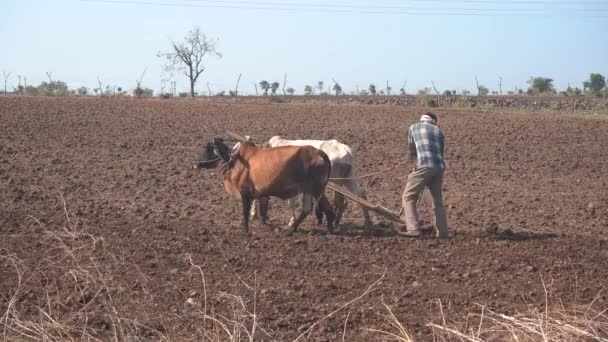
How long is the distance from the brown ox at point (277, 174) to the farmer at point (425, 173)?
111 centimetres

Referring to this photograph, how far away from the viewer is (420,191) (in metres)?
10.3

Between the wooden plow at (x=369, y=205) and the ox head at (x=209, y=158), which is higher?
the ox head at (x=209, y=158)


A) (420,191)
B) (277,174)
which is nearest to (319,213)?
(277,174)

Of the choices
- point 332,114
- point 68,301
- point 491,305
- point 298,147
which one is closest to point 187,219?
point 298,147

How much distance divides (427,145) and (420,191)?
60cm

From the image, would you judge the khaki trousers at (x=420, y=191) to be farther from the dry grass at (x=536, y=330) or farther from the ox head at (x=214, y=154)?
the dry grass at (x=536, y=330)

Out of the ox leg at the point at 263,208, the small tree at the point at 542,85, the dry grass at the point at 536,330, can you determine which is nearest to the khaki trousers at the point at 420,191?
the ox leg at the point at 263,208

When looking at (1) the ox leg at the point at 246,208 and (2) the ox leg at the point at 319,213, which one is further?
(2) the ox leg at the point at 319,213

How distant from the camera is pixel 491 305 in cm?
746

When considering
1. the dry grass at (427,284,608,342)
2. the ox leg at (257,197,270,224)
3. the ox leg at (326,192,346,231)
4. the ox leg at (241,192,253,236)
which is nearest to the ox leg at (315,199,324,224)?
the ox leg at (326,192,346,231)

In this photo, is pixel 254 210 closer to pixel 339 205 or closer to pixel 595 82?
pixel 339 205

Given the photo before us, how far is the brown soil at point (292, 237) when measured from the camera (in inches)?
286

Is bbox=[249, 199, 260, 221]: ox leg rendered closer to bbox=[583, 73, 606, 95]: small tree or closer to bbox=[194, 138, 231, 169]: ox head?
bbox=[194, 138, 231, 169]: ox head

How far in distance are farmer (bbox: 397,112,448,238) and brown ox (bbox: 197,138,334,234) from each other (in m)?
1.11
